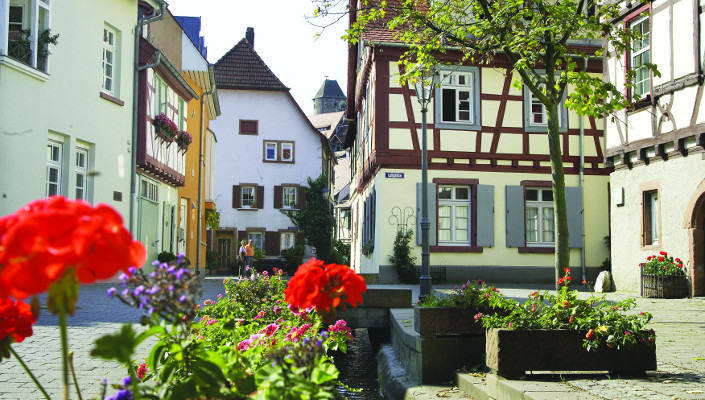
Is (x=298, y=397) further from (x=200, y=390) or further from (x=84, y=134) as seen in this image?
(x=84, y=134)

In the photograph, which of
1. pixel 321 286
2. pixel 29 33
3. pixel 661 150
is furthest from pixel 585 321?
pixel 29 33

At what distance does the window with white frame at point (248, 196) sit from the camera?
129ft

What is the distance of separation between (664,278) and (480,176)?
7163mm

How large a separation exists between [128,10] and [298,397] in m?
17.5

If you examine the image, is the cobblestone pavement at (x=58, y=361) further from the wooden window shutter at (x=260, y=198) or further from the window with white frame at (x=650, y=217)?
the wooden window shutter at (x=260, y=198)

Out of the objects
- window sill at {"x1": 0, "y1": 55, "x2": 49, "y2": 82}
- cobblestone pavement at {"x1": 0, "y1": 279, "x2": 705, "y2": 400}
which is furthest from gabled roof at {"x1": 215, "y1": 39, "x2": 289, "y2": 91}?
cobblestone pavement at {"x1": 0, "y1": 279, "x2": 705, "y2": 400}

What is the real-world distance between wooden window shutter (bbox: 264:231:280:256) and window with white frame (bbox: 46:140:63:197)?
23.9 meters

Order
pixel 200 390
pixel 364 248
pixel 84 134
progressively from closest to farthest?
pixel 200 390 → pixel 84 134 → pixel 364 248

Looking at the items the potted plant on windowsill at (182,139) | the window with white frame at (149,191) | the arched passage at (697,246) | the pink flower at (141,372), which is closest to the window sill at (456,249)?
the arched passage at (697,246)

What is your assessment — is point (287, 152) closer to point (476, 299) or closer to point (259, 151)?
point (259, 151)

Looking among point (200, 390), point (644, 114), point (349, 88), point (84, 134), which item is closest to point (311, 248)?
point (349, 88)

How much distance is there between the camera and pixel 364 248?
76.3 feet

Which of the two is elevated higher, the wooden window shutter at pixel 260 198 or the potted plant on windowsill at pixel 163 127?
the potted plant on windowsill at pixel 163 127

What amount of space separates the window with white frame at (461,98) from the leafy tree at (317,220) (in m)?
17.6
